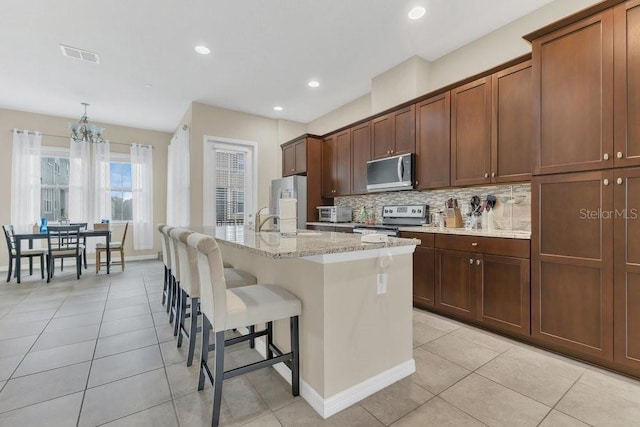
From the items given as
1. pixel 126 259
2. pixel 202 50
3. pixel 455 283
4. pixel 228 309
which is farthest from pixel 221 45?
pixel 126 259

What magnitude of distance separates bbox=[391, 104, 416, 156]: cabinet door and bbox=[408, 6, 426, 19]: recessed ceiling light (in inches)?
37.2

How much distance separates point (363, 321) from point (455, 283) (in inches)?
59.4

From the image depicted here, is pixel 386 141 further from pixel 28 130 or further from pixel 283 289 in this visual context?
pixel 28 130

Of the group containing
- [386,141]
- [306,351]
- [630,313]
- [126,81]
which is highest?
[126,81]

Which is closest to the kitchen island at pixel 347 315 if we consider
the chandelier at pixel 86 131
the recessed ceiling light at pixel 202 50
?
the recessed ceiling light at pixel 202 50

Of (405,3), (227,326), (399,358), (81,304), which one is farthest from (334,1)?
(81,304)

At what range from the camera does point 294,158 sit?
5.33 m

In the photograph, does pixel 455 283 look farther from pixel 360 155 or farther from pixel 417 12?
pixel 417 12

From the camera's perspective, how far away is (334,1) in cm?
263

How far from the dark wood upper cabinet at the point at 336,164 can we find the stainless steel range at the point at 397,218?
86cm

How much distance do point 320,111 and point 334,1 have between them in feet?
9.69

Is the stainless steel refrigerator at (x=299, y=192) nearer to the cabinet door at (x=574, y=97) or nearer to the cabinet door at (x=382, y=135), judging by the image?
the cabinet door at (x=382, y=135)

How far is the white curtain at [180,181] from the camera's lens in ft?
16.7

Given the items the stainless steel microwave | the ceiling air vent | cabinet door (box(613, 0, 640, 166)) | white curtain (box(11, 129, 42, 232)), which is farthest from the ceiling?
the stainless steel microwave
